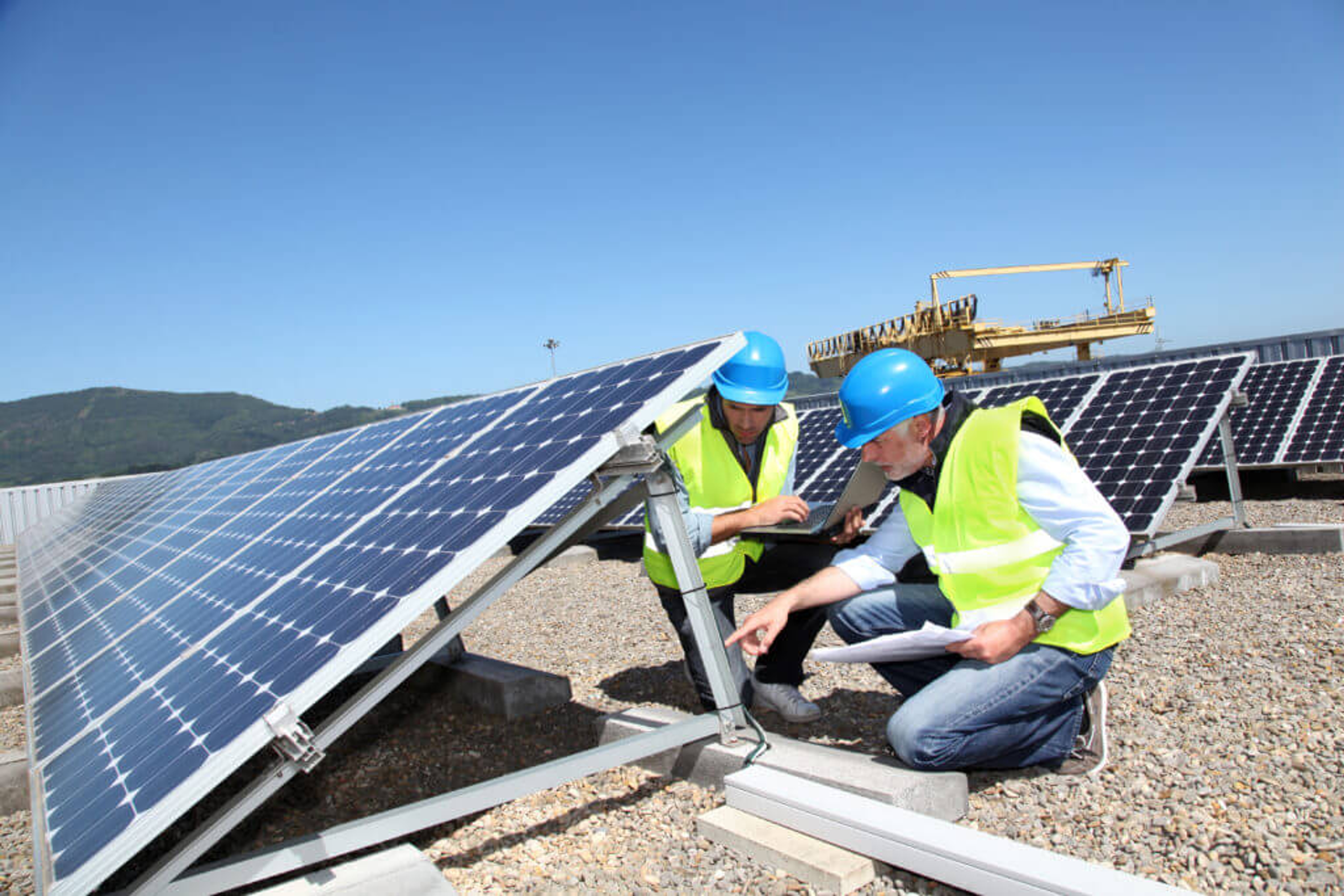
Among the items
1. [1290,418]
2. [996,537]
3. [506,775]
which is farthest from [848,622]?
[1290,418]

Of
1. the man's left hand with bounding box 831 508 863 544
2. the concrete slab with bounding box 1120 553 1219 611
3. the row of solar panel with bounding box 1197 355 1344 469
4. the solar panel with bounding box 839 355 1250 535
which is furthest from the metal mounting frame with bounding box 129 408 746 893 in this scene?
the row of solar panel with bounding box 1197 355 1344 469

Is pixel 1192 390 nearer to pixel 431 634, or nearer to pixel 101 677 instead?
pixel 431 634

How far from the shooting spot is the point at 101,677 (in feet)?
14.9

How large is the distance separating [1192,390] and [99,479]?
34.3 metres

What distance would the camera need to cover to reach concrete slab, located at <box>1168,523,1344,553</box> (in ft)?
26.7

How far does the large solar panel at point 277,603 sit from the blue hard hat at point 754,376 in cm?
59

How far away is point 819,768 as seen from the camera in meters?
3.60

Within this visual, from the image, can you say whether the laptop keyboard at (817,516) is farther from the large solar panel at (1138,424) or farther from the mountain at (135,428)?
the mountain at (135,428)

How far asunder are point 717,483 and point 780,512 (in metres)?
0.63

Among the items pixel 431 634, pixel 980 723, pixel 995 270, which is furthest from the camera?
pixel 995 270

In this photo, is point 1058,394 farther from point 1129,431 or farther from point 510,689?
point 510,689

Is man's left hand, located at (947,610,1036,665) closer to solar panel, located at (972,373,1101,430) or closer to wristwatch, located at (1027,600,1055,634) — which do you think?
wristwatch, located at (1027,600,1055,634)

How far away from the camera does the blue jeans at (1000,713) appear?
3.40m

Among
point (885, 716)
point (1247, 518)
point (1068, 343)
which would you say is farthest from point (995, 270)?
point (885, 716)
